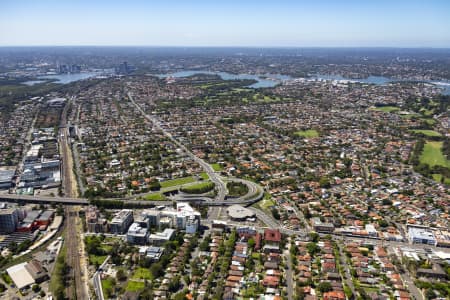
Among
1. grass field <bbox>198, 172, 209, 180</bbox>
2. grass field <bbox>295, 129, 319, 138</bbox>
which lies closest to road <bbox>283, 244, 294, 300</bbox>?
grass field <bbox>198, 172, 209, 180</bbox>

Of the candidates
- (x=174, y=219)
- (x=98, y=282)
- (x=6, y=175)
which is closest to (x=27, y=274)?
(x=98, y=282)

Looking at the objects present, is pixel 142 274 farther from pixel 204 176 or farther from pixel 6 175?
pixel 6 175

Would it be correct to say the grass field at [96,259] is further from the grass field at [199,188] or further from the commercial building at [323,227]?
the commercial building at [323,227]

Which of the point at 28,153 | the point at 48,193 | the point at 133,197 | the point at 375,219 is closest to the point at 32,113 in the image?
the point at 28,153

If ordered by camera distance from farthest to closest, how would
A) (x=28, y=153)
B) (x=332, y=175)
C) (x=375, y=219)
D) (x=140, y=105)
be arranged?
1. (x=140, y=105)
2. (x=28, y=153)
3. (x=332, y=175)
4. (x=375, y=219)

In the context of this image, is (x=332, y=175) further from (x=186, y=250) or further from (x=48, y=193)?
(x=48, y=193)

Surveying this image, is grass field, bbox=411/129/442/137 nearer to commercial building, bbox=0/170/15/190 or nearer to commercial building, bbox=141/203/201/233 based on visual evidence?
commercial building, bbox=141/203/201/233

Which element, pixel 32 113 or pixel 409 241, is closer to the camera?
pixel 409 241
